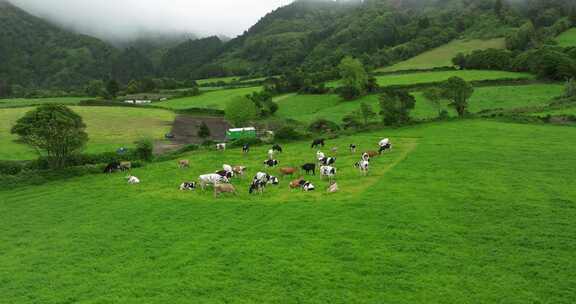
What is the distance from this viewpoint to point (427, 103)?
7662 centimetres

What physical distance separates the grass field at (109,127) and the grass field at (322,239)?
27.6 m

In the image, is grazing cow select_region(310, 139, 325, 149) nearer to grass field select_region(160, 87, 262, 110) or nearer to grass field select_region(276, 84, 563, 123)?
grass field select_region(276, 84, 563, 123)

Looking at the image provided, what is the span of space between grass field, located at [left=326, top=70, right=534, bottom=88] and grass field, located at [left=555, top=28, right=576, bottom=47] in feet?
88.7

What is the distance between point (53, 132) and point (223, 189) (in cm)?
2125

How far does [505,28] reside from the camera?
144 metres

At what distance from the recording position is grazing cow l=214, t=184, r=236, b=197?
94.7ft

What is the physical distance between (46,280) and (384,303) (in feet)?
48.4

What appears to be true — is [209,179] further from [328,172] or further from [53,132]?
[53,132]

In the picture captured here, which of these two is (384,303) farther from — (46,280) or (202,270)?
(46,280)

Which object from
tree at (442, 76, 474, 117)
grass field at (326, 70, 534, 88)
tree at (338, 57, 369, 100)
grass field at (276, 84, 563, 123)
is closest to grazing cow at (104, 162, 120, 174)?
grass field at (276, 84, 563, 123)

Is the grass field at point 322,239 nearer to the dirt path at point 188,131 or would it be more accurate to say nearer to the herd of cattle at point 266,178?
the herd of cattle at point 266,178

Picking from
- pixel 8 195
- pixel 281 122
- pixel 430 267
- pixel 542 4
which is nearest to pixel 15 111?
pixel 281 122

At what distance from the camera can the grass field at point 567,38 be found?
10553 cm

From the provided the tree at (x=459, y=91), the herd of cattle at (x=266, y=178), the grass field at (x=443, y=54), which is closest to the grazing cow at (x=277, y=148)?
the herd of cattle at (x=266, y=178)
